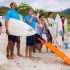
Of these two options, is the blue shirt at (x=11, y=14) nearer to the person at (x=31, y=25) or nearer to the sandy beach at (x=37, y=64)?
the person at (x=31, y=25)

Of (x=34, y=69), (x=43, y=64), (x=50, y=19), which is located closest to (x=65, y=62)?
(x=43, y=64)

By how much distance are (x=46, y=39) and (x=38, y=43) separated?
46 centimetres

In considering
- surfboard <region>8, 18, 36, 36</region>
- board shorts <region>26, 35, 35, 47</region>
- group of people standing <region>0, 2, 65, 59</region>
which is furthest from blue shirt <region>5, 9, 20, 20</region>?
board shorts <region>26, 35, 35, 47</region>

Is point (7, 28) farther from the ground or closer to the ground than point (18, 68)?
farther from the ground

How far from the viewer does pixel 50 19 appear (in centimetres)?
1123

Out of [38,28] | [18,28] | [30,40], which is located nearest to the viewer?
[18,28]

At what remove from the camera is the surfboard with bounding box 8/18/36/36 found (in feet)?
29.8

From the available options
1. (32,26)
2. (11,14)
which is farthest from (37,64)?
(11,14)

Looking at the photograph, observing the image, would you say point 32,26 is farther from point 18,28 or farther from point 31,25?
point 18,28

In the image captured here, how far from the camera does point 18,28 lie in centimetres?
915

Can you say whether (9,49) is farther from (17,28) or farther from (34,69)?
(34,69)

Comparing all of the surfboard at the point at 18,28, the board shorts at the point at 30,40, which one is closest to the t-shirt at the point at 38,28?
the board shorts at the point at 30,40

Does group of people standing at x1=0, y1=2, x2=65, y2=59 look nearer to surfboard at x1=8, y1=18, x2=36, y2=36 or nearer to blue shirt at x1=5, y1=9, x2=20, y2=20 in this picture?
blue shirt at x1=5, y1=9, x2=20, y2=20

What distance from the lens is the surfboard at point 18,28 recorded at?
9.07m
